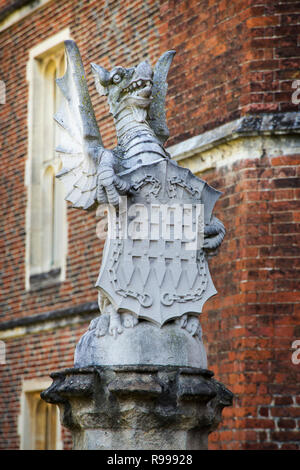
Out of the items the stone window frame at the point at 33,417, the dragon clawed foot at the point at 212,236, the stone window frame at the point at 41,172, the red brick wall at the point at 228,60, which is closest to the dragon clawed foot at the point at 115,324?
the dragon clawed foot at the point at 212,236

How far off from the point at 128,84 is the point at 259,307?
3.43 meters

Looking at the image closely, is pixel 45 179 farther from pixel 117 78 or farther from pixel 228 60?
pixel 117 78

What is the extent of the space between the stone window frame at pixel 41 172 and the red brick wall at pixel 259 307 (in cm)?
466

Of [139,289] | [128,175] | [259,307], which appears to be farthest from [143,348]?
[259,307]

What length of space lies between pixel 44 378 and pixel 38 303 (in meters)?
1.08

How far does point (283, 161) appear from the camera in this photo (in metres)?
9.50

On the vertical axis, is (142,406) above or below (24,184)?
below

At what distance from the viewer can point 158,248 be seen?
240 inches

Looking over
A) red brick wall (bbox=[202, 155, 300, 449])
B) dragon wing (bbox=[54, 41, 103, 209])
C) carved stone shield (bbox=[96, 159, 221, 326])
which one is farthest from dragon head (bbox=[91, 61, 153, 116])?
red brick wall (bbox=[202, 155, 300, 449])

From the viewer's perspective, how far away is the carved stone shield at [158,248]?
19.5 feet

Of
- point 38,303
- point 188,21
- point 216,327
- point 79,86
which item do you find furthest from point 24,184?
point 79,86

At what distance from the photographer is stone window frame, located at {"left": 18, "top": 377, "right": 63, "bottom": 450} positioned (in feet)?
44.2

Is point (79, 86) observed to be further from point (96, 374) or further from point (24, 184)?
point (24, 184)

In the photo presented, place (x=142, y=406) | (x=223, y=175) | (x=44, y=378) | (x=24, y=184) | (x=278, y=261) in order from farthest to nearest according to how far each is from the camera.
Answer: (x=24, y=184) < (x=44, y=378) < (x=223, y=175) < (x=278, y=261) < (x=142, y=406)
